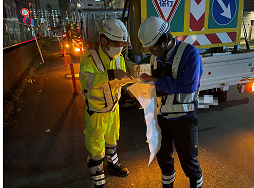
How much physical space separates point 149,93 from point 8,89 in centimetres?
594

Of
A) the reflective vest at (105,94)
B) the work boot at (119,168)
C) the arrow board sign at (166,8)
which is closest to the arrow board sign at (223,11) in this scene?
the arrow board sign at (166,8)

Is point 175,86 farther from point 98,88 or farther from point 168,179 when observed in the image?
point 168,179

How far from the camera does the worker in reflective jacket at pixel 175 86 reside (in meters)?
1.82

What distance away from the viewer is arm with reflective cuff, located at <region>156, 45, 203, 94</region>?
1779mm

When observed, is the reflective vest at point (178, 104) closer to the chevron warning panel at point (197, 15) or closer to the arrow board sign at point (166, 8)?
the arrow board sign at point (166, 8)

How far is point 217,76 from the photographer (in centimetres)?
340

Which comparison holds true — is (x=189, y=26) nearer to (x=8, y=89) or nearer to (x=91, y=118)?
(x=91, y=118)

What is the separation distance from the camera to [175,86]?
1838mm

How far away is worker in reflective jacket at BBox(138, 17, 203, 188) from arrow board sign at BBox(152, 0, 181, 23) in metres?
1.27

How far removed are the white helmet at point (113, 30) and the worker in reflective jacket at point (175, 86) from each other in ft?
1.10

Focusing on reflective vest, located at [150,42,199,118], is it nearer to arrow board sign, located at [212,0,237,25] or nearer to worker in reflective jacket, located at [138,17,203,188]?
worker in reflective jacket, located at [138,17,203,188]

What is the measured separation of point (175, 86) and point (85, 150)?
7.72ft

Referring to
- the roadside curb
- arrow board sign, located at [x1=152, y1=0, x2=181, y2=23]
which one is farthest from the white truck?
the roadside curb

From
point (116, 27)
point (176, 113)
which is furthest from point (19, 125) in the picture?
point (176, 113)
